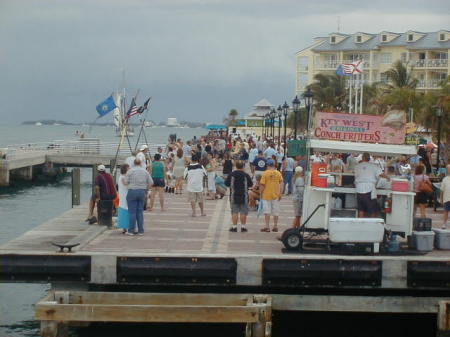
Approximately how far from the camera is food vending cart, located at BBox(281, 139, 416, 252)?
16.3m

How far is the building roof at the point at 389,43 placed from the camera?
99.5 metres

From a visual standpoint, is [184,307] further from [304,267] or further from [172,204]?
[172,204]

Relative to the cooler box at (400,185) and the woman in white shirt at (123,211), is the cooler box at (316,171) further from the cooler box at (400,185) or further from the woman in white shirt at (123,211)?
Answer: the woman in white shirt at (123,211)

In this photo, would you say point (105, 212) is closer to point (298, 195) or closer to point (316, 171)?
point (298, 195)

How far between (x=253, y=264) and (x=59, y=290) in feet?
11.2

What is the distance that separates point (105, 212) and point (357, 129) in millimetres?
5811

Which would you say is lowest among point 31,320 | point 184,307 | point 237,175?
point 31,320

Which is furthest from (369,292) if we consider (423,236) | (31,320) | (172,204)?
(172,204)

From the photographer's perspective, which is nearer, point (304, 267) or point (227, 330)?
point (304, 267)

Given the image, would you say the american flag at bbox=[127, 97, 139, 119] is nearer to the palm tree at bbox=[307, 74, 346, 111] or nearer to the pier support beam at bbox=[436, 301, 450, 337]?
the pier support beam at bbox=[436, 301, 450, 337]

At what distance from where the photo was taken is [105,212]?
19.9m

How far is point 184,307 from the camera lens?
1441 centimetres

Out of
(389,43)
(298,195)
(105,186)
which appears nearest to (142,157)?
(105,186)

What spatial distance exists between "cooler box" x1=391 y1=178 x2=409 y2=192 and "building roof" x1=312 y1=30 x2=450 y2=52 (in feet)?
274
